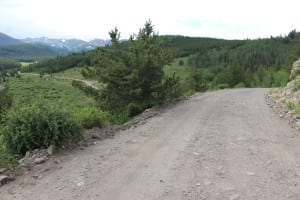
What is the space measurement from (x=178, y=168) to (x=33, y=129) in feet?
10.4

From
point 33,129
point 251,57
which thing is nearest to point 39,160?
point 33,129

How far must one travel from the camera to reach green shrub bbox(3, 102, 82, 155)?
9.10m

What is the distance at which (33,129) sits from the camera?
9141 mm

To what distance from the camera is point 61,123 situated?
9.38m

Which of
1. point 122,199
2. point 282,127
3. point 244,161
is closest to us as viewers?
point 122,199

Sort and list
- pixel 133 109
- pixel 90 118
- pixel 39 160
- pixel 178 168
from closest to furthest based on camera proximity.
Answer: pixel 178 168 < pixel 39 160 < pixel 90 118 < pixel 133 109

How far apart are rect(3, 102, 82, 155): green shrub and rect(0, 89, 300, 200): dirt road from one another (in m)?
0.56

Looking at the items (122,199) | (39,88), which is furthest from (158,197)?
(39,88)

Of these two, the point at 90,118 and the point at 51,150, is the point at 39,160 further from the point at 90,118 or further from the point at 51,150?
the point at 90,118

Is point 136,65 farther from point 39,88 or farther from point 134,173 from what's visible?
point 39,88

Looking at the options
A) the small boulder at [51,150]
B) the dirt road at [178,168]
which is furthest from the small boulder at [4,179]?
the small boulder at [51,150]

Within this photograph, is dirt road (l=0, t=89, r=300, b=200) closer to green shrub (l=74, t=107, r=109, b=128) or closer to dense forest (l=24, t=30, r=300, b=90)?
green shrub (l=74, t=107, r=109, b=128)

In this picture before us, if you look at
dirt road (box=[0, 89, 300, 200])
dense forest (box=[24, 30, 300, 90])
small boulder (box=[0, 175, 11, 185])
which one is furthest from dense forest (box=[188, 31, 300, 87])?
small boulder (box=[0, 175, 11, 185])

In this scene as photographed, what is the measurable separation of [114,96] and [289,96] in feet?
23.1
